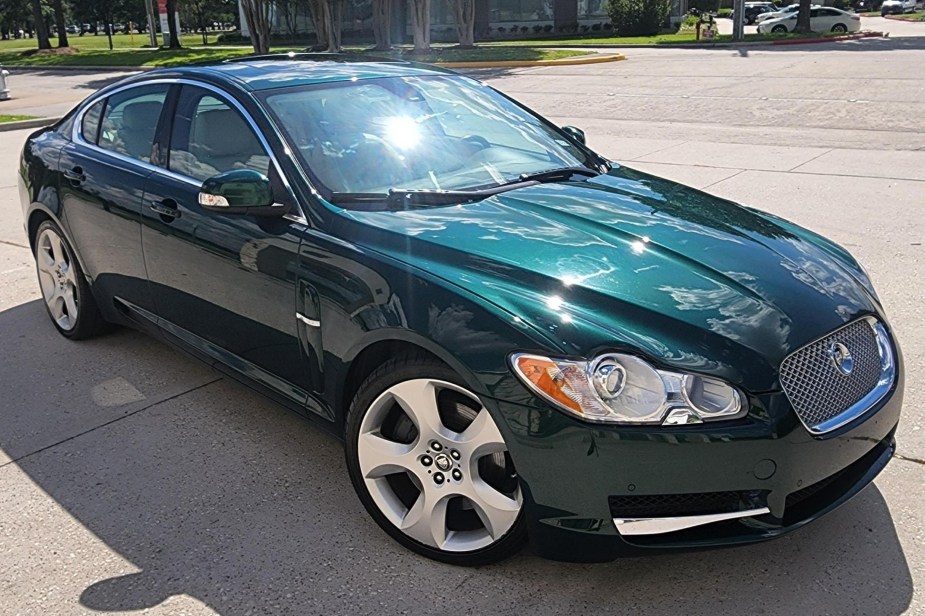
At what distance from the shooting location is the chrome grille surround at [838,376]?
2641 millimetres

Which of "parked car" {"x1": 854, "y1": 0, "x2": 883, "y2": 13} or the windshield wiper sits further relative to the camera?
"parked car" {"x1": 854, "y1": 0, "x2": 883, "y2": 13}

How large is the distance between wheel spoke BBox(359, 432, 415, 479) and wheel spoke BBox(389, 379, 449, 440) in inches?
4.5

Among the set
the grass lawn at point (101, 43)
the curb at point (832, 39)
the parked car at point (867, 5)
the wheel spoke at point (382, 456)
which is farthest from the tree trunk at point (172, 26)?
the parked car at point (867, 5)

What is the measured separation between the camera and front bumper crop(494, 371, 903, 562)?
2.51 metres

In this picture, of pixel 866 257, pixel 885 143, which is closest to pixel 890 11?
pixel 885 143

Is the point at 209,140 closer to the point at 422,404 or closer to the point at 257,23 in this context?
the point at 422,404

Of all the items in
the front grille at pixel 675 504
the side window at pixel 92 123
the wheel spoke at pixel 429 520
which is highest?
the side window at pixel 92 123

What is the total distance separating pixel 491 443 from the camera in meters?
2.74

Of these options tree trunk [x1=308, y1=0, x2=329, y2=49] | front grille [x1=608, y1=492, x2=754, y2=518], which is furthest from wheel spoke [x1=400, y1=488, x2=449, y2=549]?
tree trunk [x1=308, y1=0, x2=329, y2=49]

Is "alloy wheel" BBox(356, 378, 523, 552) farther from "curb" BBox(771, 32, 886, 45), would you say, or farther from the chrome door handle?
"curb" BBox(771, 32, 886, 45)

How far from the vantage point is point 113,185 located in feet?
14.5

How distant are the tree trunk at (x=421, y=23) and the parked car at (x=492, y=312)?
1173 inches

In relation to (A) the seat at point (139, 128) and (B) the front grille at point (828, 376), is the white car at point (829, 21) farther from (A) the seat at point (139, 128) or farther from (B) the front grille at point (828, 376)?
(B) the front grille at point (828, 376)

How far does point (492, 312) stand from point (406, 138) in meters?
1.34
